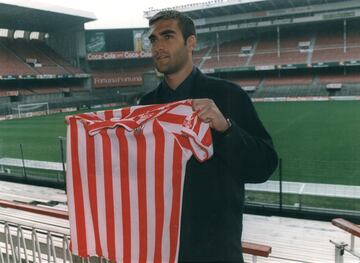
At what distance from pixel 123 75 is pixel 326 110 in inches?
1090

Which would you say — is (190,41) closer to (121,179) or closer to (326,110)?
(121,179)

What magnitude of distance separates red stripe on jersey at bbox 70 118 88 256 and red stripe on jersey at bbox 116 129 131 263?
23 centimetres

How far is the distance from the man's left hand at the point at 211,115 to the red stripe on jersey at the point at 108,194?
0.52 m

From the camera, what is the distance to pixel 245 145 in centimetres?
157

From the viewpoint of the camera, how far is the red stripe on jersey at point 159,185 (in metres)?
1.76

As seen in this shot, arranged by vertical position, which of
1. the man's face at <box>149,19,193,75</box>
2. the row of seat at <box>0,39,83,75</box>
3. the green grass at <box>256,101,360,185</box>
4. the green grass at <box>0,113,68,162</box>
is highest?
the row of seat at <box>0,39,83,75</box>

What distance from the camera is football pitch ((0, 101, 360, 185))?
413 inches

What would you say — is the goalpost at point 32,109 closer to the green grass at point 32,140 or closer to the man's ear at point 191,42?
the green grass at point 32,140

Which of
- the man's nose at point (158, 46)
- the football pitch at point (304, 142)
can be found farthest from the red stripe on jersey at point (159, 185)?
the football pitch at point (304, 142)

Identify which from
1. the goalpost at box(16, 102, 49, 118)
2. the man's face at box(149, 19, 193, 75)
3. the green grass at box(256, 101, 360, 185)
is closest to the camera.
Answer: the man's face at box(149, 19, 193, 75)

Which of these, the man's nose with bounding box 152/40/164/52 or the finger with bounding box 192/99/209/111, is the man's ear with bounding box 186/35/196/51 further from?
the finger with bounding box 192/99/209/111

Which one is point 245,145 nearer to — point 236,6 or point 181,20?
point 181,20

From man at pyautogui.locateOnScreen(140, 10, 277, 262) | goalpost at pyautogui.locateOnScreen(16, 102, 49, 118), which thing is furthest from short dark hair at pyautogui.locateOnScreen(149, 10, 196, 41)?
goalpost at pyautogui.locateOnScreen(16, 102, 49, 118)

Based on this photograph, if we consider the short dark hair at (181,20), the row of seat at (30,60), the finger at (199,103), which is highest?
the row of seat at (30,60)
